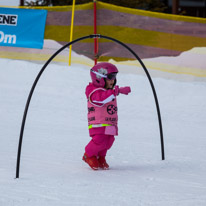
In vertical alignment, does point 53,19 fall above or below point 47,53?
above

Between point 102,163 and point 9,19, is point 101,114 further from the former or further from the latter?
point 9,19

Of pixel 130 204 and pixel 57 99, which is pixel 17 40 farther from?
pixel 130 204

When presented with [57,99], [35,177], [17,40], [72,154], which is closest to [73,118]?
[57,99]

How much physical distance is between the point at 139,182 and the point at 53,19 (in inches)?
356

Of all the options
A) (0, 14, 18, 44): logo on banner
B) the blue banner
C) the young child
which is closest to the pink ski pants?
the young child

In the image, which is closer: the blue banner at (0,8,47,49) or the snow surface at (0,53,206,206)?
the snow surface at (0,53,206,206)

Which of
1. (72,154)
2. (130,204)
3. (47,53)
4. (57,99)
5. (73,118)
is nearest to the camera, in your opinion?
(130,204)

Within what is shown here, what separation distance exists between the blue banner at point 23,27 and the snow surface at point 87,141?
1.94 feet

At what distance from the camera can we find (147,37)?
12.5m

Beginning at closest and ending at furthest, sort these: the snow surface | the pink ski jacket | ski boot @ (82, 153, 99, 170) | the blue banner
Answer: the snow surface, the pink ski jacket, ski boot @ (82, 153, 99, 170), the blue banner

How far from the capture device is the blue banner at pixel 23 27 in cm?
1316

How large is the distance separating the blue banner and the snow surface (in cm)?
59

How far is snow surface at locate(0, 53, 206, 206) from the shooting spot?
457 cm

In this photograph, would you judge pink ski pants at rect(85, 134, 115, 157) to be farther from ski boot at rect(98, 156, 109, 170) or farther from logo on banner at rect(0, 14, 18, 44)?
logo on banner at rect(0, 14, 18, 44)
